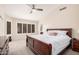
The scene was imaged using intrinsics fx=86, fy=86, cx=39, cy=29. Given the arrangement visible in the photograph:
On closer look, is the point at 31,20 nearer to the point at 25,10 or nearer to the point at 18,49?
the point at 25,10

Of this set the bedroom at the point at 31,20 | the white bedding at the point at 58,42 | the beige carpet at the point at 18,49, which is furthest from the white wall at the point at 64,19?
the beige carpet at the point at 18,49

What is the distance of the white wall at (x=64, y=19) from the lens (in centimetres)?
221

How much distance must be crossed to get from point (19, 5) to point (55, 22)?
3.50 feet

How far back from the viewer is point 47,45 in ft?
6.59

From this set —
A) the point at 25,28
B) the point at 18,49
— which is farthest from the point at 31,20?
the point at 18,49

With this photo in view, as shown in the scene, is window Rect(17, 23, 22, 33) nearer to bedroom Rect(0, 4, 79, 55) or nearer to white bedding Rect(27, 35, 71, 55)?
bedroom Rect(0, 4, 79, 55)

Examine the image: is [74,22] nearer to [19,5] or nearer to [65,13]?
[65,13]

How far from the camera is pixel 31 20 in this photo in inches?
88.6

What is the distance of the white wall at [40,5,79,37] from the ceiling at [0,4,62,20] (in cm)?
15

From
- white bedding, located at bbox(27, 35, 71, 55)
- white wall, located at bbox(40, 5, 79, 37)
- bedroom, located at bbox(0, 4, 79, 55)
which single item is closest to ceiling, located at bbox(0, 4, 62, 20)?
bedroom, located at bbox(0, 4, 79, 55)

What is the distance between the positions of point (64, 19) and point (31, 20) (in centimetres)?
90

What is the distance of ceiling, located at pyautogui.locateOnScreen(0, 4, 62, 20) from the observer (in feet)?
6.64

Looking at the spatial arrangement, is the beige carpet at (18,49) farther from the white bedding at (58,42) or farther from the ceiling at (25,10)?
the ceiling at (25,10)
